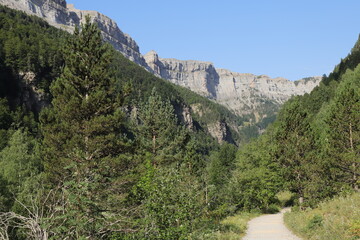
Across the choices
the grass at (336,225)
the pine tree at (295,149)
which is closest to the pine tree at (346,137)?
the pine tree at (295,149)

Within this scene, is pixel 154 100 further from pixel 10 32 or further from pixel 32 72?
pixel 10 32

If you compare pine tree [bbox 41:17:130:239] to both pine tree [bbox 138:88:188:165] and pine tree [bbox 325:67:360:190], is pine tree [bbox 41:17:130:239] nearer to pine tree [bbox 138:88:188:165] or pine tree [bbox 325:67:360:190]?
pine tree [bbox 138:88:188:165]

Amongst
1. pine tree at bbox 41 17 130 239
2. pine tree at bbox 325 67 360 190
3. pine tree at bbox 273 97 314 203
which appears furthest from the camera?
pine tree at bbox 273 97 314 203

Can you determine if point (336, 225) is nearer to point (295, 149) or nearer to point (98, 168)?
point (98, 168)

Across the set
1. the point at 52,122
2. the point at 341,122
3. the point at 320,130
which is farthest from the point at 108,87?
the point at 320,130

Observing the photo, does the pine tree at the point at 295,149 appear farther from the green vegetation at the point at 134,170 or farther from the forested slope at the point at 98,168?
the forested slope at the point at 98,168

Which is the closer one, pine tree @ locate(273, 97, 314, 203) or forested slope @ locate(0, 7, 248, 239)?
forested slope @ locate(0, 7, 248, 239)

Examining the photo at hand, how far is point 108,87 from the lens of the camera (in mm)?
20469

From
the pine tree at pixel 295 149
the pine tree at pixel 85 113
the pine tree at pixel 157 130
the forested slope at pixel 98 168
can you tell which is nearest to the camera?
the forested slope at pixel 98 168

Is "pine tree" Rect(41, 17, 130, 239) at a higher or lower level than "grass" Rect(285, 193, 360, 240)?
higher

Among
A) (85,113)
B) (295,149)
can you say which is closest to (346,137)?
(295,149)

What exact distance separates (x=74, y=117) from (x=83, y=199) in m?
14.9

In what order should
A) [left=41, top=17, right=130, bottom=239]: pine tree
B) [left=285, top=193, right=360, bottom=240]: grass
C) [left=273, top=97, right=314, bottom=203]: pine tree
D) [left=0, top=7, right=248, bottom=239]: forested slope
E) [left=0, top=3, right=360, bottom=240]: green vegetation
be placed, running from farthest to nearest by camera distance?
[left=273, top=97, right=314, bottom=203]: pine tree < [left=41, top=17, right=130, bottom=239]: pine tree < [left=285, top=193, right=360, bottom=240]: grass < [left=0, top=3, right=360, bottom=240]: green vegetation < [left=0, top=7, right=248, bottom=239]: forested slope

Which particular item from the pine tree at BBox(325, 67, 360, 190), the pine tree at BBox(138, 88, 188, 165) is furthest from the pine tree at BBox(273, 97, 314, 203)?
the pine tree at BBox(138, 88, 188, 165)
